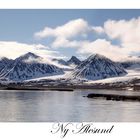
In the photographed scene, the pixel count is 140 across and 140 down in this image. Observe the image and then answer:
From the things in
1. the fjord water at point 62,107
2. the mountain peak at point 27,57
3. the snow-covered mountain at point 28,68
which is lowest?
the fjord water at point 62,107

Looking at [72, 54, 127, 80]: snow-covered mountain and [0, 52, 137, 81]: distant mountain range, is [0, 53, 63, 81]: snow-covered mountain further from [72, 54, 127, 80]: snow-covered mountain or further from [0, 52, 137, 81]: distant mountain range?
[72, 54, 127, 80]: snow-covered mountain

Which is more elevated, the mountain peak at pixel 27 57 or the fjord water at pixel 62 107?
the mountain peak at pixel 27 57

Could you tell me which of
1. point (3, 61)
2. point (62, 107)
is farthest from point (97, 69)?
point (3, 61)

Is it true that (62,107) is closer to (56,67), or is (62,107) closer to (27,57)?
(56,67)

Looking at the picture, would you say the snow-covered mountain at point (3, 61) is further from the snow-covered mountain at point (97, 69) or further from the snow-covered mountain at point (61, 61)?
the snow-covered mountain at point (97, 69)

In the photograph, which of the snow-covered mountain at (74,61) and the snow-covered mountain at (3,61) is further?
the snow-covered mountain at (74,61)

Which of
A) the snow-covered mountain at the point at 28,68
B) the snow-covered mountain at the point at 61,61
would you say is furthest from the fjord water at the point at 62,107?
the snow-covered mountain at the point at 61,61

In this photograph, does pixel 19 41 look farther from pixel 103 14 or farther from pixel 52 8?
pixel 103 14

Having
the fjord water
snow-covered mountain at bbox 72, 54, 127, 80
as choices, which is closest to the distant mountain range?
snow-covered mountain at bbox 72, 54, 127, 80
